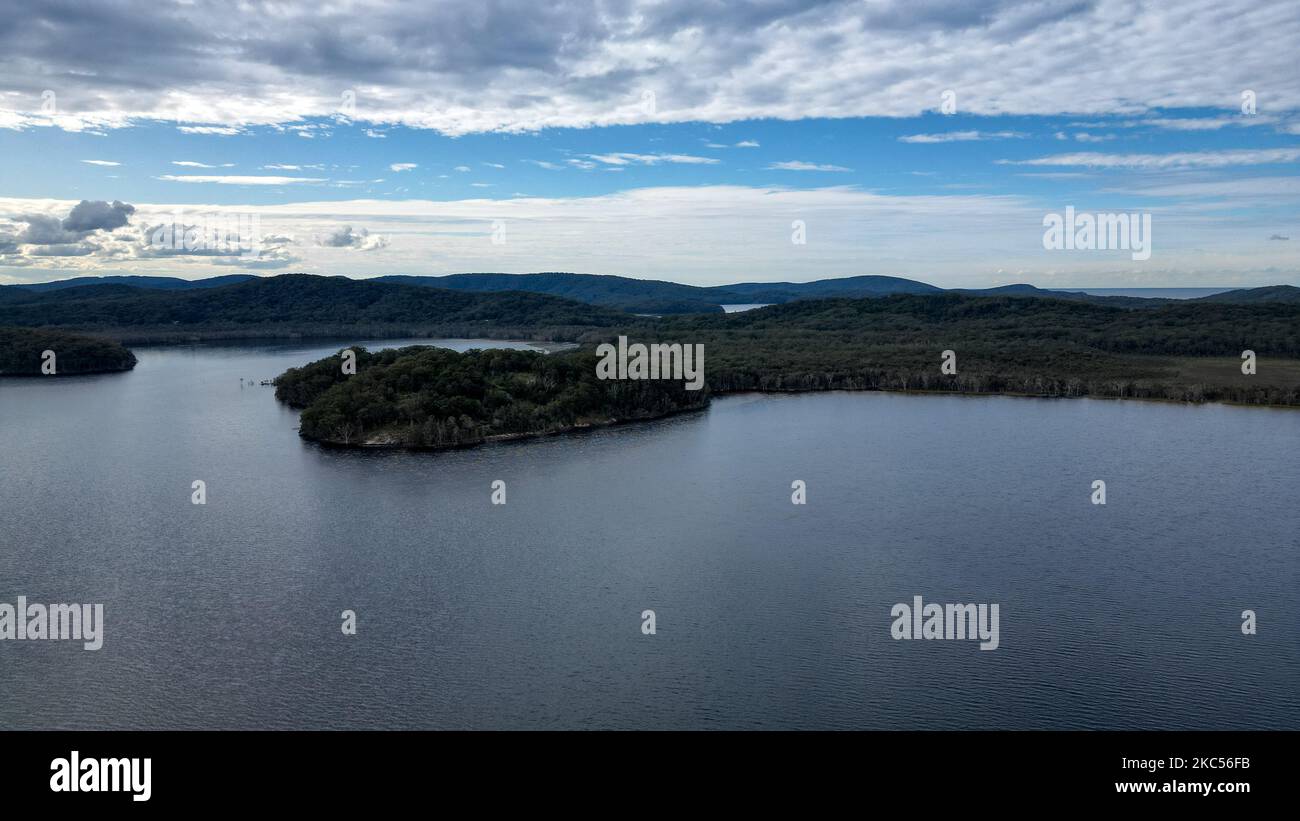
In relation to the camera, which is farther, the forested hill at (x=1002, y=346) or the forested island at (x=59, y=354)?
the forested island at (x=59, y=354)

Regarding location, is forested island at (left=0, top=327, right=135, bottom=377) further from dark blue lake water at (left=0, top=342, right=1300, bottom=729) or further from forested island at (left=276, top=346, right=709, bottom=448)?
dark blue lake water at (left=0, top=342, right=1300, bottom=729)

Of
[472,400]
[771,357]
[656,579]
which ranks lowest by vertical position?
[656,579]

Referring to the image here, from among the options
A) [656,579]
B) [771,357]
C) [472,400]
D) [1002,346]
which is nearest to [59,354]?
[472,400]

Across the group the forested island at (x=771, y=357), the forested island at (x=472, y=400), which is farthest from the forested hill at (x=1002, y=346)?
the forested island at (x=472, y=400)

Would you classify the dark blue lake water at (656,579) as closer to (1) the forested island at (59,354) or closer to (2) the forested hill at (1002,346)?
(2) the forested hill at (1002,346)

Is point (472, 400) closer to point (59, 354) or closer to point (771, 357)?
point (771, 357)
